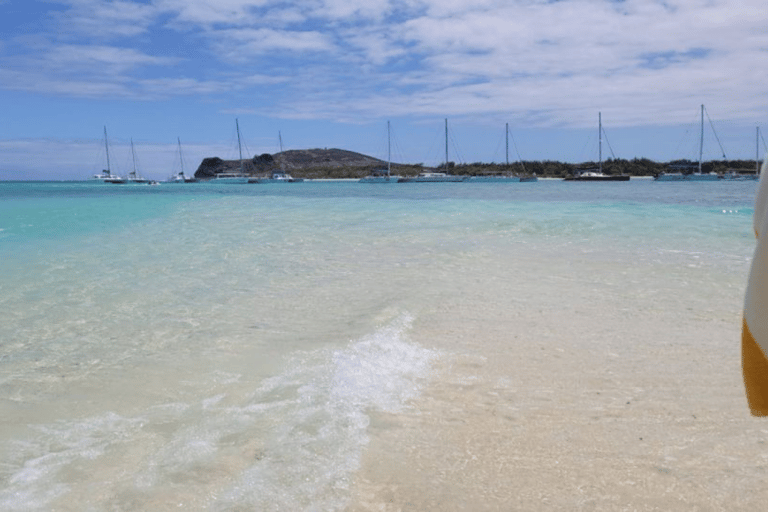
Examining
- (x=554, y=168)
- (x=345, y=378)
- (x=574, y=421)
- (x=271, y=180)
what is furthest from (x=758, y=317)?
(x=554, y=168)

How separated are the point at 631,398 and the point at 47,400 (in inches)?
139

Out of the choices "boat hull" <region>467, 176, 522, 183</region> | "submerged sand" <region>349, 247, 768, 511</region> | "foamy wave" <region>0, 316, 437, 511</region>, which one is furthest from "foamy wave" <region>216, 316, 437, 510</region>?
"boat hull" <region>467, 176, 522, 183</region>

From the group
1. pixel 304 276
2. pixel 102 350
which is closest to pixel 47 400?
pixel 102 350

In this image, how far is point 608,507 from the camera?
2.41m

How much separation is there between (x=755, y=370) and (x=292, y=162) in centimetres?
15091

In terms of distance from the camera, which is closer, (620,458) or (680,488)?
(680,488)

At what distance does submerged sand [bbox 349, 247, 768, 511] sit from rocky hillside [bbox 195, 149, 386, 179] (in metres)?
134

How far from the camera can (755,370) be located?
48.3 inches

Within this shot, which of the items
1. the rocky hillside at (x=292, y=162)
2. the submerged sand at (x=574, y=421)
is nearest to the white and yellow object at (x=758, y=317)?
the submerged sand at (x=574, y=421)

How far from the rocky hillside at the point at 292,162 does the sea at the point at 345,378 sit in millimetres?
131682

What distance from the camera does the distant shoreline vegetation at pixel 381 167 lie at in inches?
4186

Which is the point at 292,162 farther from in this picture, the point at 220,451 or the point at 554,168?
the point at 220,451

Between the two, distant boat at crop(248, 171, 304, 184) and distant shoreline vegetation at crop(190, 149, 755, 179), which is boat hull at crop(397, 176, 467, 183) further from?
distant boat at crop(248, 171, 304, 184)

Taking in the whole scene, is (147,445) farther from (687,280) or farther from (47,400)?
(687,280)
